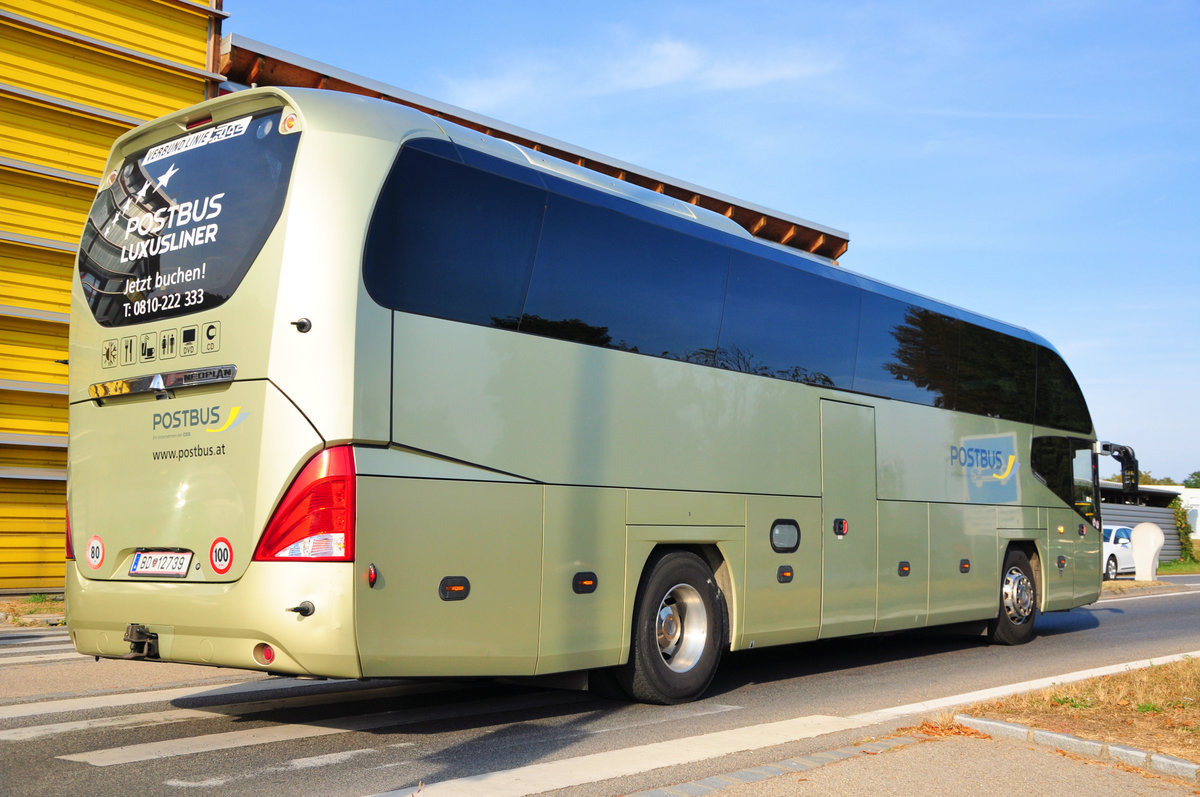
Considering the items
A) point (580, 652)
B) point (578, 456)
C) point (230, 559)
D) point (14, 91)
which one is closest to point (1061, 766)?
point (580, 652)

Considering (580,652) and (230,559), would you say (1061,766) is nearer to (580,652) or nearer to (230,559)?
(580,652)

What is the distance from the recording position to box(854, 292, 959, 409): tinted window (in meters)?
10.8

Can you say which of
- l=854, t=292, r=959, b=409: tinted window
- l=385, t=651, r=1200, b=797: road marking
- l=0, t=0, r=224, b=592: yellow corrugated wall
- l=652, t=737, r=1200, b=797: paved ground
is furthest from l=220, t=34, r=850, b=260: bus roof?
l=652, t=737, r=1200, b=797: paved ground

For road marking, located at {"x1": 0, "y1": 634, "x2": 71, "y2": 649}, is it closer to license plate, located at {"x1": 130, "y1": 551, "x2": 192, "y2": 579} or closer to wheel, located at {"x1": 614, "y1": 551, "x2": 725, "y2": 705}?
license plate, located at {"x1": 130, "y1": 551, "x2": 192, "y2": 579}

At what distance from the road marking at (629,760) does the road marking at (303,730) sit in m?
1.60

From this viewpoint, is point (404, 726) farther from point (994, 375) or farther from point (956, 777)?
point (994, 375)

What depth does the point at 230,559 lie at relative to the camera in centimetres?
613

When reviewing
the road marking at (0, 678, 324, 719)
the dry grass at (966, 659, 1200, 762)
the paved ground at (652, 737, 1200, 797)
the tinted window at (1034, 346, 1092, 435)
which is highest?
the tinted window at (1034, 346, 1092, 435)

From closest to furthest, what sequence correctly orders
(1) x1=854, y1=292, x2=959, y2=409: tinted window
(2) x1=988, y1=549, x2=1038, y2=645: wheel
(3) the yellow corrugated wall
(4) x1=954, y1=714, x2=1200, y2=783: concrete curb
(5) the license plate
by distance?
1. (4) x1=954, y1=714, x2=1200, y2=783: concrete curb
2. (5) the license plate
3. (1) x1=854, y1=292, x2=959, y2=409: tinted window
4. (2) x1=988, y1=549, x2=1038, y2=645: wheel
5. (3) the yellow corrugated wall

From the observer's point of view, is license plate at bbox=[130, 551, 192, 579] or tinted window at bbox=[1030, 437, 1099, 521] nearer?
license plate at bbox=[130, 551, 192, 579]

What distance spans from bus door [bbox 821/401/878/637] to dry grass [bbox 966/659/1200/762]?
207cm

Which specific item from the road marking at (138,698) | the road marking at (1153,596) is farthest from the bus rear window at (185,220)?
the road marking at (1153,596)

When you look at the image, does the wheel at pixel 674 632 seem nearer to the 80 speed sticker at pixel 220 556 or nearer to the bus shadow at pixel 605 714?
the bus shadow at pixel 605 714

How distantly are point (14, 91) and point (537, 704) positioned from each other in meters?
13.4
